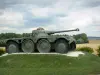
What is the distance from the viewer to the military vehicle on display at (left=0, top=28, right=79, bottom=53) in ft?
94.9

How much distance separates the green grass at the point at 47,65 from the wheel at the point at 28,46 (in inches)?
87.3

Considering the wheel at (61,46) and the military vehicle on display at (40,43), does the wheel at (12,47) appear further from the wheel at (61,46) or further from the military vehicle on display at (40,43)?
the wheel at (61,46)

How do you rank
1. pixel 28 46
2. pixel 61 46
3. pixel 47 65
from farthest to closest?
pixel 28 46 → pixel 61 46 → pixel 47 65

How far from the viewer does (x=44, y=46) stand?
29156mm

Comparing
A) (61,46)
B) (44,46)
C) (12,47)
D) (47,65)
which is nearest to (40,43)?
(44,46)

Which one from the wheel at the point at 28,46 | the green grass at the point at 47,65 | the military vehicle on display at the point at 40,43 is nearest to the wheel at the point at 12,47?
the military vehicle on display at the point at 40,43

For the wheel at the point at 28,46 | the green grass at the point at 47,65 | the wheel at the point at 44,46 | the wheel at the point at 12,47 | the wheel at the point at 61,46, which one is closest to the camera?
the green grass at the point at 47,65

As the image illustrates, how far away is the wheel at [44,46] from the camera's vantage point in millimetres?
29109

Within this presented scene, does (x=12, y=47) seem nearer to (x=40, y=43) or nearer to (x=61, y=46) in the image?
(x=40, y=43)

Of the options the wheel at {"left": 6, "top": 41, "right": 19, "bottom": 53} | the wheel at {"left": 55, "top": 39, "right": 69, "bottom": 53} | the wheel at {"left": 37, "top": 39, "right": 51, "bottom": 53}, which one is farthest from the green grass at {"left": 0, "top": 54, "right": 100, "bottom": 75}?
the wheel at {"left": 6, "top": 41, "right": 19, "bottom": 53}

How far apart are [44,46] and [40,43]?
0.52 meters

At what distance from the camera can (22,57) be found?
1072 inches

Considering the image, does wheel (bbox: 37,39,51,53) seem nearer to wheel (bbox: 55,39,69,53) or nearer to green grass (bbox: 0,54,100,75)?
wheel (bbox: 55,39,69,53)

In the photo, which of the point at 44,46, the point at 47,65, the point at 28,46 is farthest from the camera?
the point at 28,46
